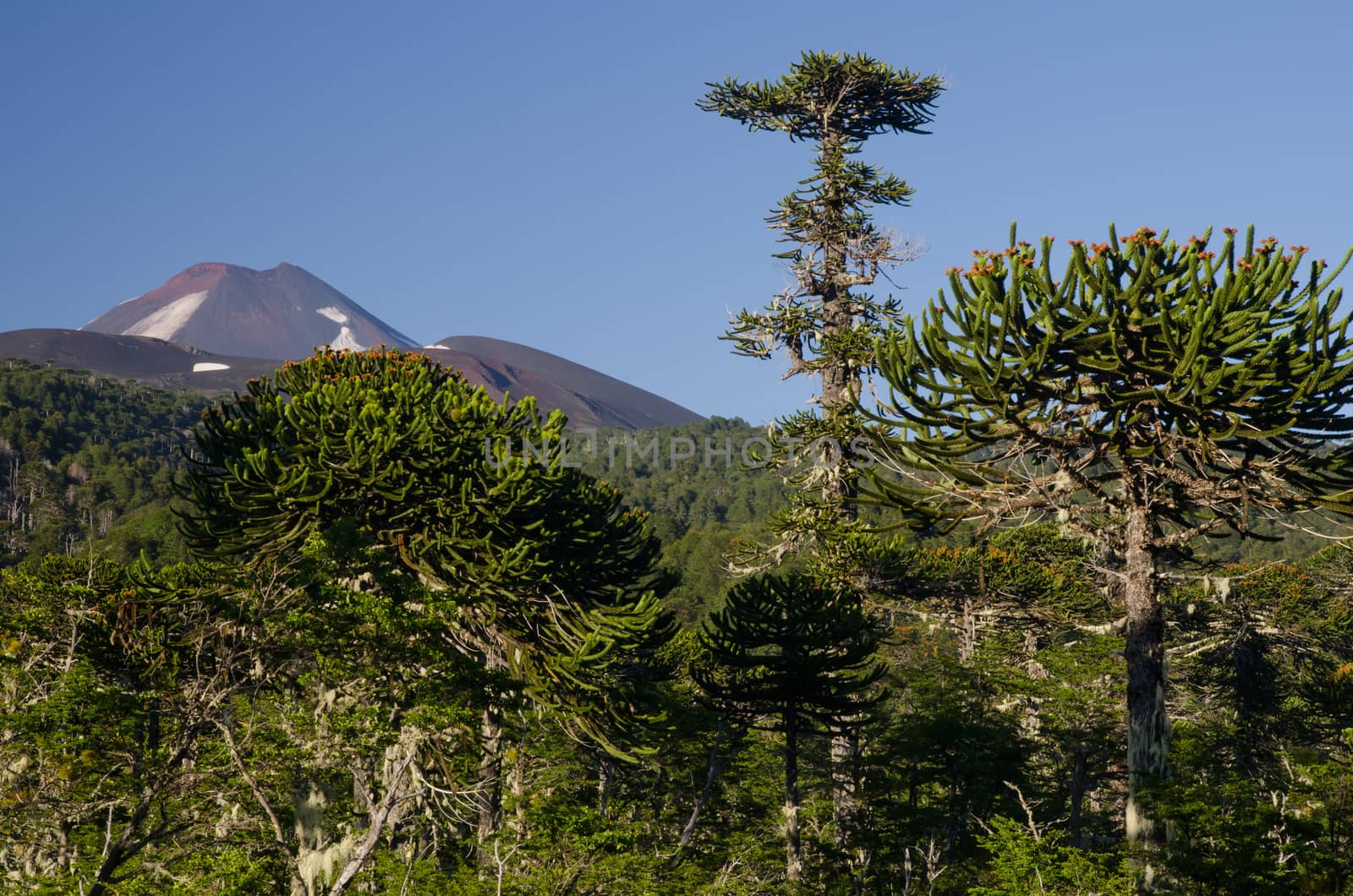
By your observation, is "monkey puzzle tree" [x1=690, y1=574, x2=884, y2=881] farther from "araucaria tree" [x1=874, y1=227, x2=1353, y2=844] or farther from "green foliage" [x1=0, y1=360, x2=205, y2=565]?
"green foliage" [x1=0, y1=360, x2=205, y2=565]

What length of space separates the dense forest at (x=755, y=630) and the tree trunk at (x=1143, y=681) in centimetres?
5

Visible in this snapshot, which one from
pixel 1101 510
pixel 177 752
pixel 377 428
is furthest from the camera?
pixel 377 428

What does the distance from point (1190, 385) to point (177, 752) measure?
11.1 metres

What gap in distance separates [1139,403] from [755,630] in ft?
31.7

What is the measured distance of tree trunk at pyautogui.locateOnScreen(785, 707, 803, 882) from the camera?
20.7 metres

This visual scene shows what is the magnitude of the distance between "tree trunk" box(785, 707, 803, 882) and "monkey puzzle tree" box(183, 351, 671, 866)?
363 centimetres

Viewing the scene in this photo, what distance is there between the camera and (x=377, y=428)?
1733 centimetres

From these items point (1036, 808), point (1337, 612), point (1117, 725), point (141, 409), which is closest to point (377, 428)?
point (1036, 808)

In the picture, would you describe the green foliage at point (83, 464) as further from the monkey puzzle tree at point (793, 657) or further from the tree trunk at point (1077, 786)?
the tree trunk at point (1077, 786)

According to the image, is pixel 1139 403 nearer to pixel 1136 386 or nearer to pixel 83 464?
pixel 1136 386

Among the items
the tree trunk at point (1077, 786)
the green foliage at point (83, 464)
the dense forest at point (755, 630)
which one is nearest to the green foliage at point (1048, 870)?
the dense forest at point (755, 630)

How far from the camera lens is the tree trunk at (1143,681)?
13789mm

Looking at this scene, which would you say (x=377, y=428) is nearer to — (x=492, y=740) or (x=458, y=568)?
(x=458, y=568)

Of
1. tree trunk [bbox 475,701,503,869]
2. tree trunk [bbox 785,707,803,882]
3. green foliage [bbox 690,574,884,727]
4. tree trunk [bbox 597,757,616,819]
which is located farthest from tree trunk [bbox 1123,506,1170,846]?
tree trunk [bbox 597,757,616,819]
